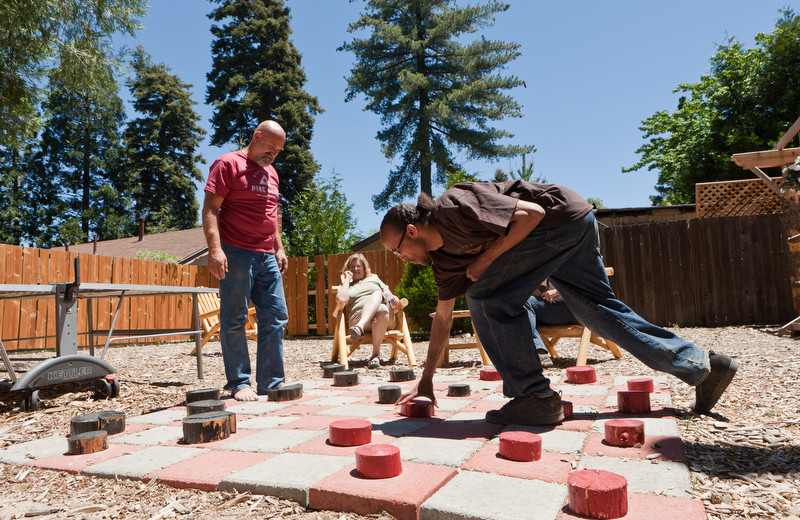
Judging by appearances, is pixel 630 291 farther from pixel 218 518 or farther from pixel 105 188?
pixel 105 188

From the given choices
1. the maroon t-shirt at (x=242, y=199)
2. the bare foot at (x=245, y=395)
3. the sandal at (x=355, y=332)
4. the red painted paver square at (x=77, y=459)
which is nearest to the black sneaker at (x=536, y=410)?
the red painted paver square at (x=77, y=459)

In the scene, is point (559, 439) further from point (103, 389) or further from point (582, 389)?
point (103, 389)

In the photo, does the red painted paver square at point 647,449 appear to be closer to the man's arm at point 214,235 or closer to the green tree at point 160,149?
the man's arm at point 214,235

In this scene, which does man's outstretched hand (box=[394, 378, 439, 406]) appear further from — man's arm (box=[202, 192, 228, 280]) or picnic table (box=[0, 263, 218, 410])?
picnic table (box=[0, 263, 218, 410])

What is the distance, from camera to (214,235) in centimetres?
348

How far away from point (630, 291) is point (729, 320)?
175 cm

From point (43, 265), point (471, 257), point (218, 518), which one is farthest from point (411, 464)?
point (43, 265)

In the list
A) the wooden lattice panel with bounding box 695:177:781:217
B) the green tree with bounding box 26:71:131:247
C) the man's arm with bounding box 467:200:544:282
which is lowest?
the man's arm with bounding box 467:200:544:282

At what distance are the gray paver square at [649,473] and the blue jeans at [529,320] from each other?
0.59 metres

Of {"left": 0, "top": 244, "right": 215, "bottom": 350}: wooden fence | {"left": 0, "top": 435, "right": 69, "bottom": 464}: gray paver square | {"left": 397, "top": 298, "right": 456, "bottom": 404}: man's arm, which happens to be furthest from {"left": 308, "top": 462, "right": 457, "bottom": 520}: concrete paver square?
{"left": 0, "top": 244, "right": 215, "bottom": 350}: wooden fence

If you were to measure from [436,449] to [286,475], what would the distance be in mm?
628

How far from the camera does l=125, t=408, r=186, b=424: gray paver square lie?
2.98m

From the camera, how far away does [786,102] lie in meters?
21.0

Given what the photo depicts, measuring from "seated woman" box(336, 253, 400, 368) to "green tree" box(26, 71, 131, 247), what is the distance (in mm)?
35330
